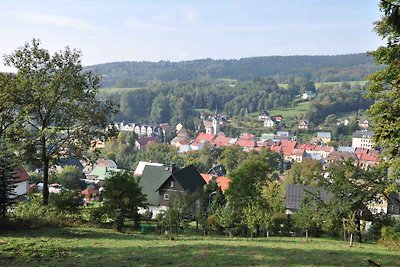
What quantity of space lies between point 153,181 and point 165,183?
1.83 meters

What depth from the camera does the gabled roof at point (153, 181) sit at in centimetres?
4072

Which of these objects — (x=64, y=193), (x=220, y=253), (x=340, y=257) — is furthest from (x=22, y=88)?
(x=340, y=257)

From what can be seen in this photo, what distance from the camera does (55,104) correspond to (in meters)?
18.8

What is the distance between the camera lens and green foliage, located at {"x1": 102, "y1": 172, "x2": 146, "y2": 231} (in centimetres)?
1841

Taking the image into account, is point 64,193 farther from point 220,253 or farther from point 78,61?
point 220,253

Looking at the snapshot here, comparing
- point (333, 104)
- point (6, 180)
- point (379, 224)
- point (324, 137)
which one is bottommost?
point (379, 224)

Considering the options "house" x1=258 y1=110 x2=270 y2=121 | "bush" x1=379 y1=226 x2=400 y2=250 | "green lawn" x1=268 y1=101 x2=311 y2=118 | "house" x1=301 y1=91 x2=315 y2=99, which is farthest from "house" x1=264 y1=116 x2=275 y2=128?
"bush" x1=379 y1=226 x2=400 y2=250

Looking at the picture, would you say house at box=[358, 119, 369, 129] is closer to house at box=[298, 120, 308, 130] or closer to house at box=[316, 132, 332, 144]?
house at box=[316, 132, 332, 144]

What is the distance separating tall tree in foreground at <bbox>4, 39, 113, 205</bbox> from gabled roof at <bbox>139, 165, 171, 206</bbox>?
2127 centimetres

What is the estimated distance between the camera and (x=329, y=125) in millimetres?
132375

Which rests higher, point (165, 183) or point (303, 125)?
point (303, 125)

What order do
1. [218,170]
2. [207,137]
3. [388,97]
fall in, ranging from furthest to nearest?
[207,137] < [218,170] < [388,97]

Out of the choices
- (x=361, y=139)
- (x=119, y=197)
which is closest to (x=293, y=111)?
(x=361, y=139)

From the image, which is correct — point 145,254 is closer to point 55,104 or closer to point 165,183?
point 55,104
